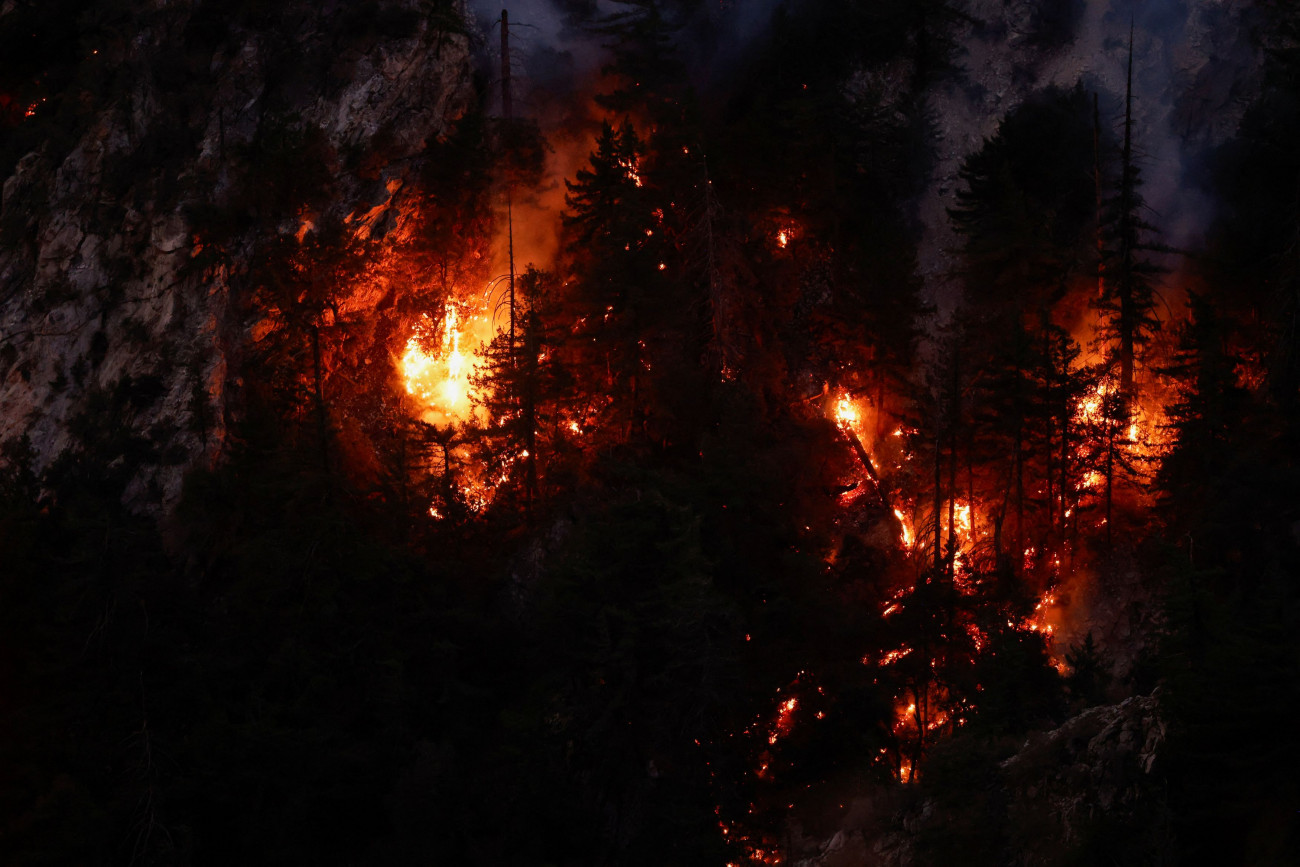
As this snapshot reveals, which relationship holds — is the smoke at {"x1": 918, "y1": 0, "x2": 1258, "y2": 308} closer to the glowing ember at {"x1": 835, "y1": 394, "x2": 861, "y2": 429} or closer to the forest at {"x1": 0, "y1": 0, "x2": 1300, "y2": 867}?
the forest at {"x1": 0, "y1": 0, "x2": 1300, "y2": 867}

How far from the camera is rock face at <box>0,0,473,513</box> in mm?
31344

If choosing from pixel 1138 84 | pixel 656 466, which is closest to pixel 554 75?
pixel 656 466

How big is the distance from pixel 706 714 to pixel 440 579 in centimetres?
762

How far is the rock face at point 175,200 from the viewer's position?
3134 centimetres

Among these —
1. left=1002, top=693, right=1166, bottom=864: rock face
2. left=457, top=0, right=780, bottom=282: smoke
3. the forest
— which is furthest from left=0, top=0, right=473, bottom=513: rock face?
left=1002, top=693, right=1166, bottom=864: rock face

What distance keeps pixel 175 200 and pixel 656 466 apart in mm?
17231

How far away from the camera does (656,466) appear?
30828 mm

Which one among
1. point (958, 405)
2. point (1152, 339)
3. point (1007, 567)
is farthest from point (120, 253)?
point (1152, 339)

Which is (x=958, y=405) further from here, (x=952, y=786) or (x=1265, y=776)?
(x=1265, y=776)

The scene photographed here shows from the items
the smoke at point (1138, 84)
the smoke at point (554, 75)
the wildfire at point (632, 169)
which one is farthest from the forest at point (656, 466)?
the wildfire at point (632, 169)

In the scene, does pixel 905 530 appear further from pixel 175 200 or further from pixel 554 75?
pixel 175 200

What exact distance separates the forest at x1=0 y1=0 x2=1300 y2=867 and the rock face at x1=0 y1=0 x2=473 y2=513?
0.19 metres

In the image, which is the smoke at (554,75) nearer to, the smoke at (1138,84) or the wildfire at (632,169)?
the wildfire at (632,169)

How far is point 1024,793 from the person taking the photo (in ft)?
56.6
